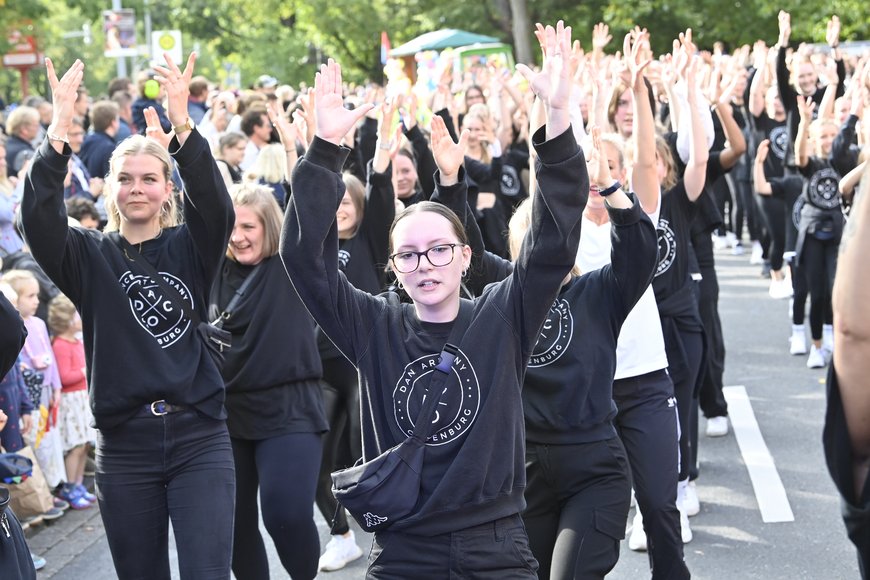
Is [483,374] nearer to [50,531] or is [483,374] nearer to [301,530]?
[301,530]

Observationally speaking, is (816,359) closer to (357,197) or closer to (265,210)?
(357,197)

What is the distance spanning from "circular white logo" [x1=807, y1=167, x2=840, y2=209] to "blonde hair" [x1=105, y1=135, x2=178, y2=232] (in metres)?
7.08

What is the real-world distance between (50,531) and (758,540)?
3.84m

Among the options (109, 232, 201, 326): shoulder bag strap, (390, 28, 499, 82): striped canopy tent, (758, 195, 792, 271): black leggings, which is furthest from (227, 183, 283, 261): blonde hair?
(390, 28, 499, 82): striped canopy tent

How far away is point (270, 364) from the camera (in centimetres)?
529

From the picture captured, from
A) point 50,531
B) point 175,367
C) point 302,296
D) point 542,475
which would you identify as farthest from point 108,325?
point 50,531

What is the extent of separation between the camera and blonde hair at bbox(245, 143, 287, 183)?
29.5 ft

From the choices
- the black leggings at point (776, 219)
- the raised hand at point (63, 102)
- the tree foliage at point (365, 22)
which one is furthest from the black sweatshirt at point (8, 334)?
the tree foliage at point (365, 22)

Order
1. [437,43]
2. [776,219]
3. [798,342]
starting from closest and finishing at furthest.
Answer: [798,342]
[776,219]
[437,43]

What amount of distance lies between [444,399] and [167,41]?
72.3ft

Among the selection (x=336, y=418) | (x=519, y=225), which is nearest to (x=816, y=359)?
(x=336, y=418)

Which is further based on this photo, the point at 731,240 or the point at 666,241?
the point at 731,240

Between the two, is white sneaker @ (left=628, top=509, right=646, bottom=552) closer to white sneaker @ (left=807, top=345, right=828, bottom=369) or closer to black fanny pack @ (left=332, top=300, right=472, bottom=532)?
black fanny pack @ (left=332, top=300, right=472, bottom=532)

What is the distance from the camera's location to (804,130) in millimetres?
10227
